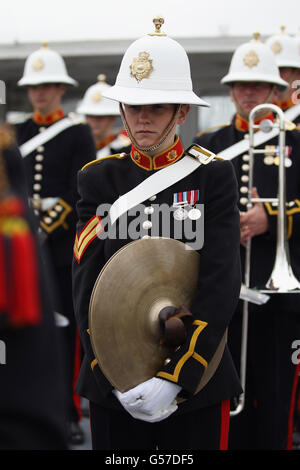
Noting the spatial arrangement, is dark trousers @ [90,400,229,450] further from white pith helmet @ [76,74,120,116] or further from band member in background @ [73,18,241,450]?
white pith helmet @ [76,74,120,116]

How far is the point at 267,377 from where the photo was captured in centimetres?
442

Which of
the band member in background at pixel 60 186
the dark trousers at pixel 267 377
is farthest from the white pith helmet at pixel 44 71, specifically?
the dark trousers at pixel 267 377

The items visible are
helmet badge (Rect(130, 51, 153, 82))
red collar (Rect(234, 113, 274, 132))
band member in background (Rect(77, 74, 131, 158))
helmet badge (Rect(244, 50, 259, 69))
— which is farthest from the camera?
band member in background (Rect(77, 74, 131, 158))

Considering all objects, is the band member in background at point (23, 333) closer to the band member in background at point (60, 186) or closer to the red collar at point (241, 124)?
the red collar at point (241, 124)

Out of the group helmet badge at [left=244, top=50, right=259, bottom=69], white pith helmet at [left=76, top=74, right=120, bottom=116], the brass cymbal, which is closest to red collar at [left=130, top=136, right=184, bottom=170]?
the brass cymbal

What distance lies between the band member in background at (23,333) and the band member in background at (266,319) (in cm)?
274

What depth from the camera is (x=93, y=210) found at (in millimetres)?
3111

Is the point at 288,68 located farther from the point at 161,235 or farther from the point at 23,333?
the point at 23,333

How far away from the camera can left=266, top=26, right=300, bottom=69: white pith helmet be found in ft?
18.6

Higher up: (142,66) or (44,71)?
(142,66)

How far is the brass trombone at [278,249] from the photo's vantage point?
14.1 ft

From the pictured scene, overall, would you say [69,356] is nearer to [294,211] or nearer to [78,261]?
[294,211]

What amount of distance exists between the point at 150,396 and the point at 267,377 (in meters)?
1.76

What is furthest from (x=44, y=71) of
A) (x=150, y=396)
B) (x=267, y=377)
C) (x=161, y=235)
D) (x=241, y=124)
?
(x=150, y=396)
